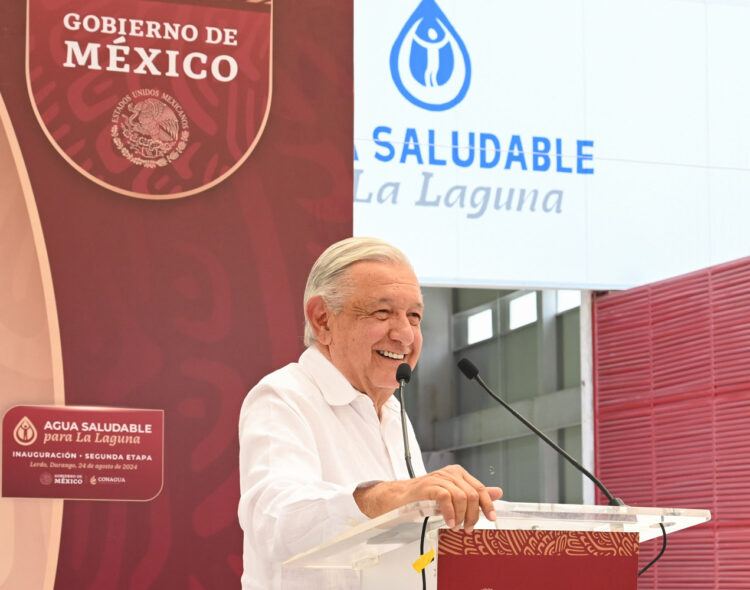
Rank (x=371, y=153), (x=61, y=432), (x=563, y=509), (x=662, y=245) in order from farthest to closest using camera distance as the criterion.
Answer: (x=662, y=245) < (x=371, y=153) < (x=61, y=432) < (x=563, y=509)

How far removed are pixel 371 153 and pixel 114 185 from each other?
498 centimetres

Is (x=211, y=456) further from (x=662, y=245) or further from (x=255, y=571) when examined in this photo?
(x=662, y=245)

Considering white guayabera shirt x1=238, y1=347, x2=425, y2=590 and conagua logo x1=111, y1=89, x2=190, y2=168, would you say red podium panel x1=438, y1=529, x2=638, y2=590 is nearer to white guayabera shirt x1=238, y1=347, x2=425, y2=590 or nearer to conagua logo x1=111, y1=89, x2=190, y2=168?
white guayabera shirt x1=238, y1=347, x2=425, y2=590

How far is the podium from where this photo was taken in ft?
5.88

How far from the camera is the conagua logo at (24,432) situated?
3.82 m

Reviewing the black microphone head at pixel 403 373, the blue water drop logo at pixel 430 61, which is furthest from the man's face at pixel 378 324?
the blue water drop logo at pixel 430 61

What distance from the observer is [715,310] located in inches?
356

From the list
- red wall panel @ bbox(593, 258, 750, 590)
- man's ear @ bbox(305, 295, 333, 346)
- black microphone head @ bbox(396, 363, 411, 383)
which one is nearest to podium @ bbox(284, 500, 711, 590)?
black microphone head @ bbox(396, 363, 411, 383)

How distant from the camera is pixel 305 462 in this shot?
7.45 feet

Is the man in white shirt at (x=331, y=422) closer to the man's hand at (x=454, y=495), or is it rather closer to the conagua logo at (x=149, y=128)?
the man's hand at (x=454, y=495)

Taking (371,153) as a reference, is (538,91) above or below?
above

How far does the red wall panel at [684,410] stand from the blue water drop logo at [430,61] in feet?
7.07

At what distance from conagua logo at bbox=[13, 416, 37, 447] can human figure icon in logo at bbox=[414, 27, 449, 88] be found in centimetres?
573

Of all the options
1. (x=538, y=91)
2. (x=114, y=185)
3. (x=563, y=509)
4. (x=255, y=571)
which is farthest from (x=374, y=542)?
(x=538, y=91)
